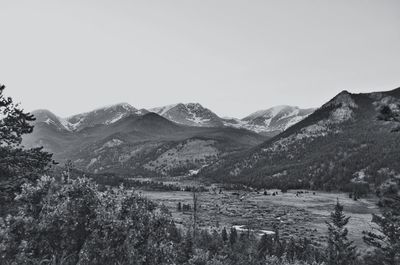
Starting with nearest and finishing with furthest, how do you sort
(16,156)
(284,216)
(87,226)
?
1. (16,156)
2. (87,226)
3. (284,216)

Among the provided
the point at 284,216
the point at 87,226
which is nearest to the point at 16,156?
the point at 87,226

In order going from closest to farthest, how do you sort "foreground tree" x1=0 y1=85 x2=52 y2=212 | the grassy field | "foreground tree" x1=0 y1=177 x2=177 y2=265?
"foreground tree" x1=0 y1=85 x2=52 y2=212 < "foreground tree" x1=0 y1=177 x2=177 y2=265 < the grassy field

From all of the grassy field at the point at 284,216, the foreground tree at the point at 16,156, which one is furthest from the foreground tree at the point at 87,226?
the grassy field at the point at 284,216

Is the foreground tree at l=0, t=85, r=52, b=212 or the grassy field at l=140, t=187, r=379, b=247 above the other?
the foreground tree at l=0, t=85, r=52, b=212

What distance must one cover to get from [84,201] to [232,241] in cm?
7424

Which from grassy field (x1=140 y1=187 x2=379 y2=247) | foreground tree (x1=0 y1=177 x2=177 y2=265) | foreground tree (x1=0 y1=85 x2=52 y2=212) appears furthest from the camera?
grassy field (x1=140 y1=187 x2=379 y2=247)

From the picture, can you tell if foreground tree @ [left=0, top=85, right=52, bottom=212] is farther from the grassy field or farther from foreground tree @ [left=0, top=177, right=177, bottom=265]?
the grassy field

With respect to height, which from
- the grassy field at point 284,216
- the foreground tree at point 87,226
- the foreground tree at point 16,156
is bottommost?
the grassy field at point 284,216

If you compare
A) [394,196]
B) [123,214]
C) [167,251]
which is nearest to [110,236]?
[123,214]

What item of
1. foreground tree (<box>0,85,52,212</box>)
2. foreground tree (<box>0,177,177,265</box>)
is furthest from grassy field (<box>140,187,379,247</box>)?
foreground tree (<box>0,85,52,212</box>)

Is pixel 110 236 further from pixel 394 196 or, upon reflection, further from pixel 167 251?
pixel 394 196

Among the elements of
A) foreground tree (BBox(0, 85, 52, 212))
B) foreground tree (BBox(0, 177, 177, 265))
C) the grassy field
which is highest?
foreground tree (BBox(0, 85, 52, 212))

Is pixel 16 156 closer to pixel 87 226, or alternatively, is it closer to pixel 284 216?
pixel 87 226

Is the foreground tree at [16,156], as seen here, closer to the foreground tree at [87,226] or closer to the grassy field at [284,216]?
the foreground tree at [87,226]
